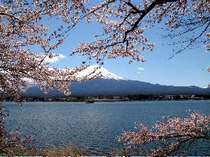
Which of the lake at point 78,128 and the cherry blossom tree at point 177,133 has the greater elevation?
the cherry blossom tree at point 177,133

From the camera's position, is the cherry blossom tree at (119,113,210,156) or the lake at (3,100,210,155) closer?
the cherry blossom tree at (119,113,210,156)

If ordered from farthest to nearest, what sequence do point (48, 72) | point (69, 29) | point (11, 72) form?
point (48, 72) → point (11, 72) → point (69, 29)

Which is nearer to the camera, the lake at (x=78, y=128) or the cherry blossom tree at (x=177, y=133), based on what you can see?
the cherry blossom tree at (x=177, y=133)

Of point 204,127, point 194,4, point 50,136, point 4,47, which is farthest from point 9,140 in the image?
point 50,136

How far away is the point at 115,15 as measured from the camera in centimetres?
1035

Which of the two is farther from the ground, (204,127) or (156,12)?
(156,12)

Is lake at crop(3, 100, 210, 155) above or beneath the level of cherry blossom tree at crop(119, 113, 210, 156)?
beneath

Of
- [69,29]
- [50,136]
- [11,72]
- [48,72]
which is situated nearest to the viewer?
[69,29]

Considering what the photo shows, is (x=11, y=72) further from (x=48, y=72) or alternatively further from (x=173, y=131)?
(x=173, y=131)

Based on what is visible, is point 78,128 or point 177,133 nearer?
point 177,133

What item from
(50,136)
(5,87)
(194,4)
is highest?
(194,4)

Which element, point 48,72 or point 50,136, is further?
point 50,136

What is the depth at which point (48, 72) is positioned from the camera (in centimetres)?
1426

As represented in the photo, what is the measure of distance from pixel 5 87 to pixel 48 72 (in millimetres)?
1445
